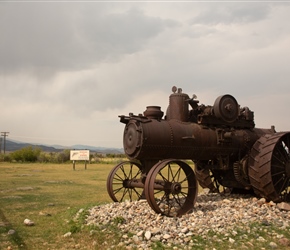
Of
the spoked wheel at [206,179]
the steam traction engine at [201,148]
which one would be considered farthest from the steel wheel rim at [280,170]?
the spoked wheel at [206,179]

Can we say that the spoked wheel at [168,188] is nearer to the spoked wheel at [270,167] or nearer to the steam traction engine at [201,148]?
the steam traction engine at [201,148]

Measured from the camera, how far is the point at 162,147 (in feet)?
30.6

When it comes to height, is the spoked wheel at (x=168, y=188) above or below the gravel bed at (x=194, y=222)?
above

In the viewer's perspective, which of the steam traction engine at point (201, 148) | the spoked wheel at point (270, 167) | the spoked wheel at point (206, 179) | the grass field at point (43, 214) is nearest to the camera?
the grass field at point (43, 214)

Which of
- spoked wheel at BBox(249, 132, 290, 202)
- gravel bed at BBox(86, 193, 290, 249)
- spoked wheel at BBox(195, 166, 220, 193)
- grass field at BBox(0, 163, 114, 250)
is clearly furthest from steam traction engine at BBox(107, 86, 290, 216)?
grass field at BBox(0, 163, 114, 250)

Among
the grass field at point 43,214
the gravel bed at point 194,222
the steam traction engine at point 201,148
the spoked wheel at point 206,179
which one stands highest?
the steam traction engine at point 201,148

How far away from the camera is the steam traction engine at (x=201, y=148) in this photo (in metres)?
9.12

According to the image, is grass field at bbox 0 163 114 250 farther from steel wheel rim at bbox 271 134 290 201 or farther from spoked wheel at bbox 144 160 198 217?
steel wheel rim at bbox 271 134 290 201

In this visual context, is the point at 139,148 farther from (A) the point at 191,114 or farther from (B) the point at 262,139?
(B) the point at 262,139

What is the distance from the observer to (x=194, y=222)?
7.91 m

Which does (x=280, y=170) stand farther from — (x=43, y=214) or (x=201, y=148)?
(x=43, y=214)

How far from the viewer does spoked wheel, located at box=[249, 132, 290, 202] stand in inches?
388

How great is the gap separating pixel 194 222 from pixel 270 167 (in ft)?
10.7

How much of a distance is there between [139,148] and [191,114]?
2673mm
